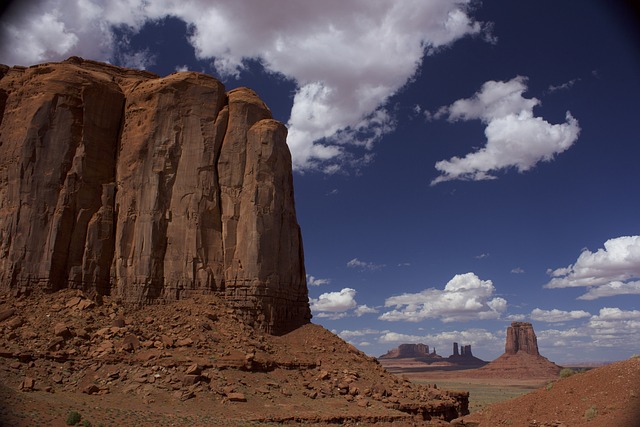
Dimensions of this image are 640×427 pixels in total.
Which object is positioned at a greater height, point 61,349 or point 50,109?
point 50,109

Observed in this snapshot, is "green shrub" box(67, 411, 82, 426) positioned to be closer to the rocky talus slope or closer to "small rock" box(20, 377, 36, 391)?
the rocky talus slope

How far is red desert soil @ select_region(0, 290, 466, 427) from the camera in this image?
97.5ft

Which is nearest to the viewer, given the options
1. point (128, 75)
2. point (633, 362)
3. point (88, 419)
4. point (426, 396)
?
point (88, 419)

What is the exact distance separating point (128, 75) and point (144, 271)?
21067 millimetres

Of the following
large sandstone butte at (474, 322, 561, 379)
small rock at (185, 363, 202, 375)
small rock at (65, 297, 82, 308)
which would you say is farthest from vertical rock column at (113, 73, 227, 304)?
large sandstone butte at (474, 322, 561, 379)

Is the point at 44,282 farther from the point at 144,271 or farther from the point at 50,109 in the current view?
the point at 50,109

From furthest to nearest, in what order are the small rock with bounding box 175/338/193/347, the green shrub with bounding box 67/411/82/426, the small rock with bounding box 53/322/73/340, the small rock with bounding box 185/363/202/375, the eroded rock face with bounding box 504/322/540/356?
1. the eroded rock face with bounding box 504/322/540/356
2. the small rock with bounding box 175/338/193/347
3. the small rock with bounding box 53/322/73/340
4. the small rock with bounding box 185/363/202/375
5. the green shrub with bounding box 67/411/82/426

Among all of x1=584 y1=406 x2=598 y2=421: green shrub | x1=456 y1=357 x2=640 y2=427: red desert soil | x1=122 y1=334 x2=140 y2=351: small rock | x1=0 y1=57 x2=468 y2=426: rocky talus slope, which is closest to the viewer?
x1=456 y1=357 x2=640 y2=427: red desert soil

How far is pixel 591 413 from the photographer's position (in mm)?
31125

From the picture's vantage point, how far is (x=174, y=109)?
47.0 metres

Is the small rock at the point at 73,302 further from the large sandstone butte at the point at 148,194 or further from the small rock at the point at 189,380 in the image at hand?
the small rock at the point at 189,380

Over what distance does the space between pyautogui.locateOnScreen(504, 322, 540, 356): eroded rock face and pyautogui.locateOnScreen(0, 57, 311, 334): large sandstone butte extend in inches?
6655

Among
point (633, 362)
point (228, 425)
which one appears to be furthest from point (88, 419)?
point (633, 362)

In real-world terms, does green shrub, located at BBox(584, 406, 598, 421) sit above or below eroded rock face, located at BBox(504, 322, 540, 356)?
below
